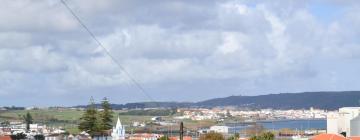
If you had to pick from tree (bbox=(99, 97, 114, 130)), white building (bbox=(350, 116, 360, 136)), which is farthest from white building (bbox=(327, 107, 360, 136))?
tree (bbox=(99, 97, 114, 130))

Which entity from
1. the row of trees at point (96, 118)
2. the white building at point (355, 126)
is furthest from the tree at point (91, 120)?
the white building at point (355, 126)

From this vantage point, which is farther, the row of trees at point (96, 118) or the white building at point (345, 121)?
the white building at point (345, 121)

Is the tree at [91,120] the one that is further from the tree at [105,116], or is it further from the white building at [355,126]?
the white building at [355,126]

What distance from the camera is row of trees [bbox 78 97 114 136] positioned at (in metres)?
104

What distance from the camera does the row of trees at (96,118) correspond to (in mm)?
104500

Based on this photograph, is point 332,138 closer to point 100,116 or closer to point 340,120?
point 100,116

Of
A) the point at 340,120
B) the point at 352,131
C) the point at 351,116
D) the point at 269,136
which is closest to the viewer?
the point at 269,136

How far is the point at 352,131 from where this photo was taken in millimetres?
113000

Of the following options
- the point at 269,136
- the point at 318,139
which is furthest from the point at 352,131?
the point at 269,136

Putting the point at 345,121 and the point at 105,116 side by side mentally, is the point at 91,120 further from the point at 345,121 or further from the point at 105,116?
the point at 345,121

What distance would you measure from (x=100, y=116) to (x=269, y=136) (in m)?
30.0

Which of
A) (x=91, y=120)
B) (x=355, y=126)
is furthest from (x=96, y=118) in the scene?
(x=355, y=126)

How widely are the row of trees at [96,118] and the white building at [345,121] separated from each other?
35.2 m

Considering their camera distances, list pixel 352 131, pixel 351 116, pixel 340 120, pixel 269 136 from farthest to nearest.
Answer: pixel 340 120, pixel 351 116, pixel 352 131, pixel 269 136
